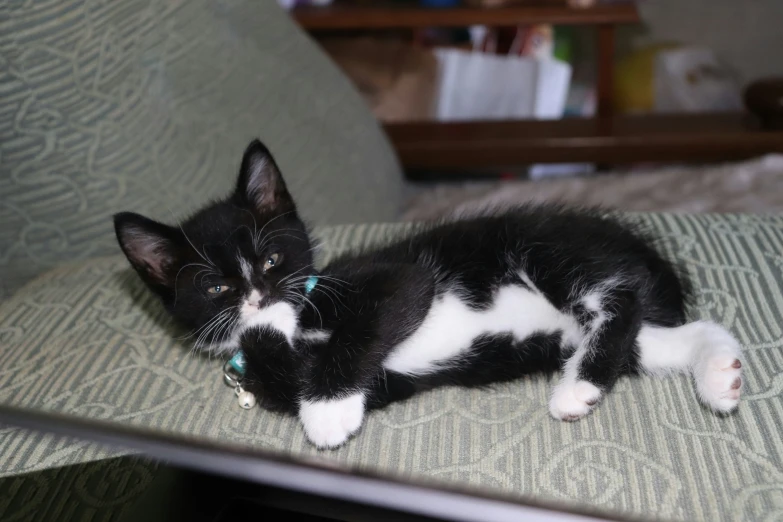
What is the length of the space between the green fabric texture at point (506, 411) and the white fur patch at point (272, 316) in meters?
0.10

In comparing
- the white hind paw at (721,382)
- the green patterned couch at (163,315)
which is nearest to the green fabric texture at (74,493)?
the green patterned couch at (163,315)

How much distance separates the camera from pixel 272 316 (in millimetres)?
1015

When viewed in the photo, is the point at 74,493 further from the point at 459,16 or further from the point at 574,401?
the point at 459,16

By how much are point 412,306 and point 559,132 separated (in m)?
0.96

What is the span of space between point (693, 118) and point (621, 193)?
362mm

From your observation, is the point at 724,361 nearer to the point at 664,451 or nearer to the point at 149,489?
the point at 664,451

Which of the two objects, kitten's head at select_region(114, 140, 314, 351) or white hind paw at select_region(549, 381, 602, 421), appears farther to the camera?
kitten's head at select_region(114, 140, 314, 351)

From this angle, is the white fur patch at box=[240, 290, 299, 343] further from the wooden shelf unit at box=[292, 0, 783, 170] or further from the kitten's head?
the wooden shelf unit at box=[292, 0, 783, 170]

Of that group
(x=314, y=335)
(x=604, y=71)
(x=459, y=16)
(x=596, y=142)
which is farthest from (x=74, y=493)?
(x=604, y=71)

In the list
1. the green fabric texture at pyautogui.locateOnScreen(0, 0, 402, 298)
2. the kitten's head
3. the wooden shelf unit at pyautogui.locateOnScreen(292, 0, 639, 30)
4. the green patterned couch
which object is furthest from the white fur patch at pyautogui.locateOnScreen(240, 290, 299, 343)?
the wooden shelf unit at pyautogui.locateOnScreen(292, 0, 639, 30)

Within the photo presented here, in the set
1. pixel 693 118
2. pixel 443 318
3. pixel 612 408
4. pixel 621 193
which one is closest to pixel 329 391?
pixel 443 318

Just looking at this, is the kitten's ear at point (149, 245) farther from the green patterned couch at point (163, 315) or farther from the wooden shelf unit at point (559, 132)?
the wooden shelf unit at point (559, 132)

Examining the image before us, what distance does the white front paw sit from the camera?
89 cm

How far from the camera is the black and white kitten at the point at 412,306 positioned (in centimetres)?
96
